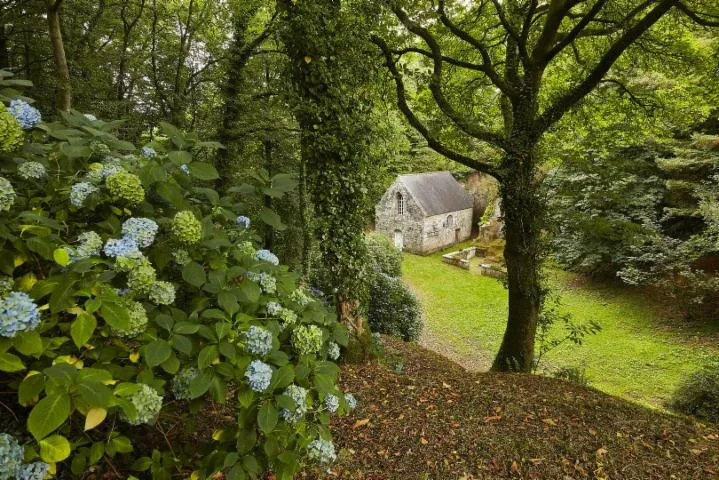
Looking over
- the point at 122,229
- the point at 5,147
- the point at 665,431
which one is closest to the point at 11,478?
the point at 122,229

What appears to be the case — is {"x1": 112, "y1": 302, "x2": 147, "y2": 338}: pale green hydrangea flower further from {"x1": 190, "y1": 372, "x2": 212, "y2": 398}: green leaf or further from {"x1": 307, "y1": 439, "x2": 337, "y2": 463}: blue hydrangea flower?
{"x1": 307, "y1": 439, "x2": 337, "y2": 463}: blue hydrangea flower

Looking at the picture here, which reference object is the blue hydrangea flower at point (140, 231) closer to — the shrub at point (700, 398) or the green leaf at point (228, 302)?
the green leaf at point (228, 302)

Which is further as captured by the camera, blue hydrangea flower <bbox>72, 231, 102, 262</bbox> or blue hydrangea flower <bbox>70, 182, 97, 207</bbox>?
blue hydrangea flower <bbox>70, 182, 97, 207</bbox>

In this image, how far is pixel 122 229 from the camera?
1530 millimetres

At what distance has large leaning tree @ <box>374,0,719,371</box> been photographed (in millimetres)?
6383

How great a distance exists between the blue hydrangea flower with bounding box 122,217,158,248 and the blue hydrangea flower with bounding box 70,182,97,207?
19cm

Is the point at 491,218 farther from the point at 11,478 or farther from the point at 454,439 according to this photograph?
the point at 11,478

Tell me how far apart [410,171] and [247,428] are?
31.5m

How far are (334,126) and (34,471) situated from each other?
168 inches

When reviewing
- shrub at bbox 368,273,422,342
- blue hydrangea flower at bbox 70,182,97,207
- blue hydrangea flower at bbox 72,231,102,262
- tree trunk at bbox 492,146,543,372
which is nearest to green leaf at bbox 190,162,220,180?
blue hydrangea flower at bbox 70,182,97,207

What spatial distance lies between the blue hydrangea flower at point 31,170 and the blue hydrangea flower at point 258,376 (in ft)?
3.79

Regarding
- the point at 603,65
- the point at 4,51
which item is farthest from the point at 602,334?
the point at 4,51

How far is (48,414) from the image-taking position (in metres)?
1.07

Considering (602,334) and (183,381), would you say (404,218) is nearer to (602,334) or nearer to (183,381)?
(602,334)
